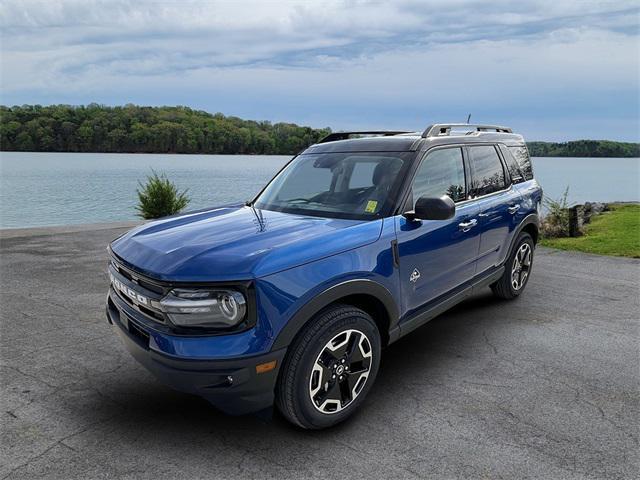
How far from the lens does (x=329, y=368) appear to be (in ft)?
9.56

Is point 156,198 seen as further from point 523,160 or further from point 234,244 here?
point 234,244

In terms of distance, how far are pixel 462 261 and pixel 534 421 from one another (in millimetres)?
1460

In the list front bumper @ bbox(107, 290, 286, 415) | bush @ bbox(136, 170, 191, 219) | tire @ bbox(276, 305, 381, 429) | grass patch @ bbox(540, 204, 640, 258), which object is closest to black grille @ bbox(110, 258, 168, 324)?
front bumper @ bbox(107, 290, 286, 415)

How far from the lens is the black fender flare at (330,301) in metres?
2.62

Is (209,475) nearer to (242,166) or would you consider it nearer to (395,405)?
(395,405)

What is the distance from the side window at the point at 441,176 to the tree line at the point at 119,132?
28.0 m

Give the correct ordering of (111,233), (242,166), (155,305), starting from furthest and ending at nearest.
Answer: (242,166), (111,233), (155,305)

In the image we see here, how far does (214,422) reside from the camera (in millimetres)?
3105

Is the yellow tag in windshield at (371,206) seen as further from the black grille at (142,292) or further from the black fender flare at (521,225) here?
the black fender flare at (521,225)

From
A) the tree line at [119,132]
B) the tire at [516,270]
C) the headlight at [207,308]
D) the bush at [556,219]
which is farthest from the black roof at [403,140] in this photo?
the tree line at [119,132]

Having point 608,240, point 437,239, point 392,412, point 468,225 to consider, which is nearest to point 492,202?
point 468,225

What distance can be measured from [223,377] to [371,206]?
5.38 ft

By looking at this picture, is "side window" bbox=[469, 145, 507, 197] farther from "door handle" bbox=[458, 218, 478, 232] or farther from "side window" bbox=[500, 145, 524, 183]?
"door handle" bbox=[458, 218, 478, 232]

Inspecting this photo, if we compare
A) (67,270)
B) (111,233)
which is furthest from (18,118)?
(67,270)
